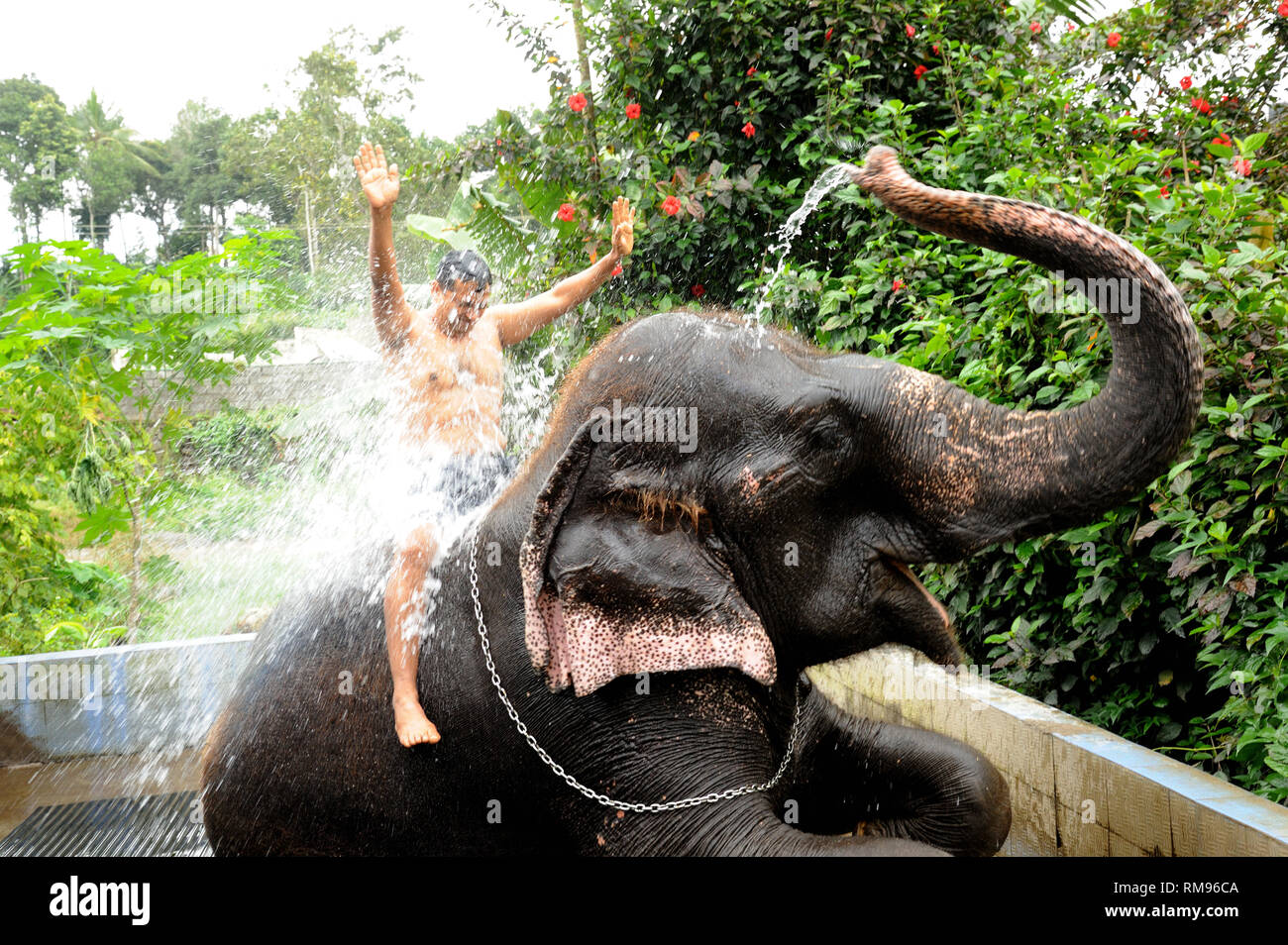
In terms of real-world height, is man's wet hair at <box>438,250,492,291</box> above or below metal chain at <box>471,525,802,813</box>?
above

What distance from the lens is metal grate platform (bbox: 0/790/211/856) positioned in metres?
3.78

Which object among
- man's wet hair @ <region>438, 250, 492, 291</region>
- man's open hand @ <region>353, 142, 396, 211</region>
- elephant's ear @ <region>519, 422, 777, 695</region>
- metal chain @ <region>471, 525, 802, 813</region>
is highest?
man's open hand @ <region>353, 142, 396, 211</region>

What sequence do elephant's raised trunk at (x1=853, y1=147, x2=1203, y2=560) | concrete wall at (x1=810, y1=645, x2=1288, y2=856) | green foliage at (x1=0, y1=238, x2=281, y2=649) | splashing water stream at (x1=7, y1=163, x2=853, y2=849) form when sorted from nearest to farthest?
elephant's raised trunk at (x1=853, y1=147, x2=1203, y2=560) < concrete wall at (x1=810, y1=645, x2=1288, y2=856) < splashing water stream at (x1=7, y1=163, x2=853, y2=849) < green foliage at (x1=0, y1=238, x2=281, y2=649)

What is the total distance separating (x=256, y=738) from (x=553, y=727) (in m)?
0.77

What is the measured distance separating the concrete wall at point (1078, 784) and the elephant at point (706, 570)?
1.01 feet

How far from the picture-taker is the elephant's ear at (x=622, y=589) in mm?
2016

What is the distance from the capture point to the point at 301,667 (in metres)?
2.45

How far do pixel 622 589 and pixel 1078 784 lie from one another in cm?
136

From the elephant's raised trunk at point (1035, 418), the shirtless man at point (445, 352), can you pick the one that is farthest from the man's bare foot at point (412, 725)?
the elephant's raised trunk at point (1035, 418)

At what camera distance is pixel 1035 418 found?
1.99m

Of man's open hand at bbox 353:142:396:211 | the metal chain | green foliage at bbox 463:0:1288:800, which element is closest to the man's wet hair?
man's open hand at bbox 353:142:396:211

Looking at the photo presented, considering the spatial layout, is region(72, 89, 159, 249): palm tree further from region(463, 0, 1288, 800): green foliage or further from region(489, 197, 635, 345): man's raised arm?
region(489, 197, 635, 345): man's raised arm

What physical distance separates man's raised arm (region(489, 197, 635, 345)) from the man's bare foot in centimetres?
156
